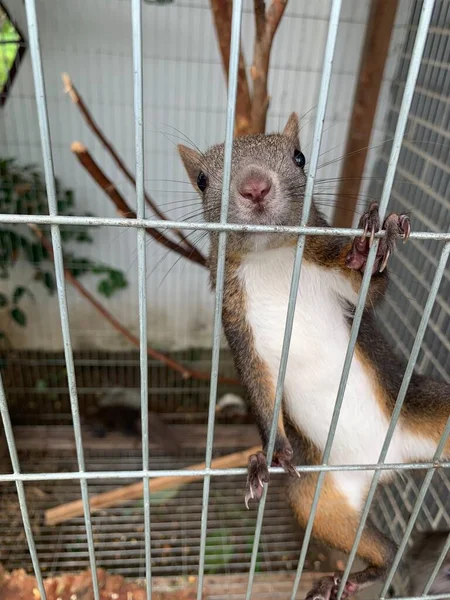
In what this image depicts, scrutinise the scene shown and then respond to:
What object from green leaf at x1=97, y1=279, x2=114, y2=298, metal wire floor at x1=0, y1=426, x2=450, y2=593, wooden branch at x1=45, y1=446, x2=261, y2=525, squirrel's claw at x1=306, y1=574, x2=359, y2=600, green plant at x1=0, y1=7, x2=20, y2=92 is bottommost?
metal wire floor at x1=0, y1=426, x2=450, y2=593

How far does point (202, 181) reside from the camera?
1232 millimetres

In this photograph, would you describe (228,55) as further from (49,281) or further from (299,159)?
(49,281)

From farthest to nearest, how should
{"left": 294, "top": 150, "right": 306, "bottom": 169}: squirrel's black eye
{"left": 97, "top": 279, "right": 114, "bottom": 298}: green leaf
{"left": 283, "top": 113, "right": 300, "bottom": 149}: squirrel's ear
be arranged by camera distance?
1. {"left": 97, "top": 279, "right": 114, "bottom": 298}: green leaf
2. {"left": 283, "top": 113, "right": 300, "bottom": 149}: squirrel's ear
3. {"left": 294, "top": 150, "right": 306, "bottom": 169}: squirrel's black eye

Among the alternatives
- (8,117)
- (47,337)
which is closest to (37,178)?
(8,117)

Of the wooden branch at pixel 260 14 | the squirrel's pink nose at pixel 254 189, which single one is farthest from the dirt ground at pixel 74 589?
the wooden branch at pixel 260 14

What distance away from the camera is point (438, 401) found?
1.34 m

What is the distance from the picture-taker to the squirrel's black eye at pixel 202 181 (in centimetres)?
122

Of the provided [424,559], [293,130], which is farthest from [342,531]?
[293,130]

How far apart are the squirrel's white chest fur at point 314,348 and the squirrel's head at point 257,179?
153mm

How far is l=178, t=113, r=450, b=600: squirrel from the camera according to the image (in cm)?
107

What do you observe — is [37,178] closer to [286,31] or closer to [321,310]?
[286,31]

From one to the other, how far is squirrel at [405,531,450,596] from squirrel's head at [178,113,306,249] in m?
1.17

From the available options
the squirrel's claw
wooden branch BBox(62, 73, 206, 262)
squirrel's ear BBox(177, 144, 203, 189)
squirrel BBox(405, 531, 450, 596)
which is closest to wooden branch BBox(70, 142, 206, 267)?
wooden branch BBox(62, 73, 206, 262)

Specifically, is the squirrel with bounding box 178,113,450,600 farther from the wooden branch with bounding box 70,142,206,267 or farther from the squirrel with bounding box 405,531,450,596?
the wooden branch with bounding box 70,142,206,267
